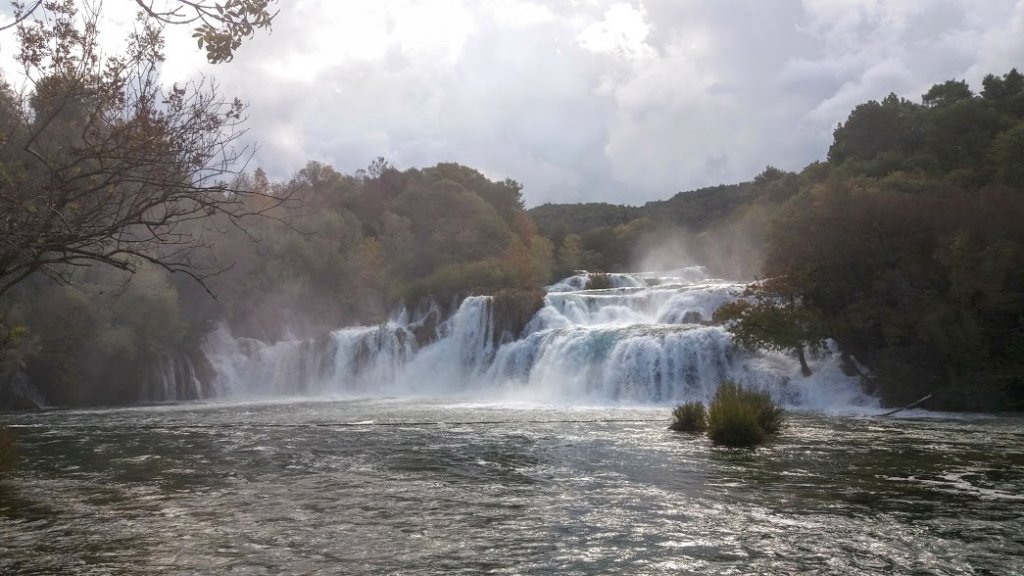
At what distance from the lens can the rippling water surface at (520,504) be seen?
283 inches

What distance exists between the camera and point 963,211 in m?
27.2

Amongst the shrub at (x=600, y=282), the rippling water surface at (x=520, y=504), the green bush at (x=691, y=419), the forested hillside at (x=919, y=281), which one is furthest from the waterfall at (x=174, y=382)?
the green bush at (x=691, y=419)

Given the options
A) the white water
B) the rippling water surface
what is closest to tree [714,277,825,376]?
the white water

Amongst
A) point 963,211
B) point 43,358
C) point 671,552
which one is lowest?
point 671,552

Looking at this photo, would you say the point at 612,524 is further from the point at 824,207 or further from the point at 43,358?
the point at 43,358

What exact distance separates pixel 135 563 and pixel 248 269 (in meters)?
40.8

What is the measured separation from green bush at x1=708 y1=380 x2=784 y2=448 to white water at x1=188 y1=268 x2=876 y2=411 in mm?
9365

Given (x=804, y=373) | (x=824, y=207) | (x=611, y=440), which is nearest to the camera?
(x=611, y=440)

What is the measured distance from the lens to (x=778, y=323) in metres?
26.2

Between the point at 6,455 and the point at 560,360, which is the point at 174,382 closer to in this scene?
the point at 560,360

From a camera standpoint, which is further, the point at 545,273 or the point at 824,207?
the point at 545,273

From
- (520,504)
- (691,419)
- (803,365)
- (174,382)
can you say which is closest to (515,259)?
(174,382)

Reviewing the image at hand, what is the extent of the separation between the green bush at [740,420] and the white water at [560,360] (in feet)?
30.7

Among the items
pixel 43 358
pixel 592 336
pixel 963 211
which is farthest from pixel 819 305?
pixel 43 358
